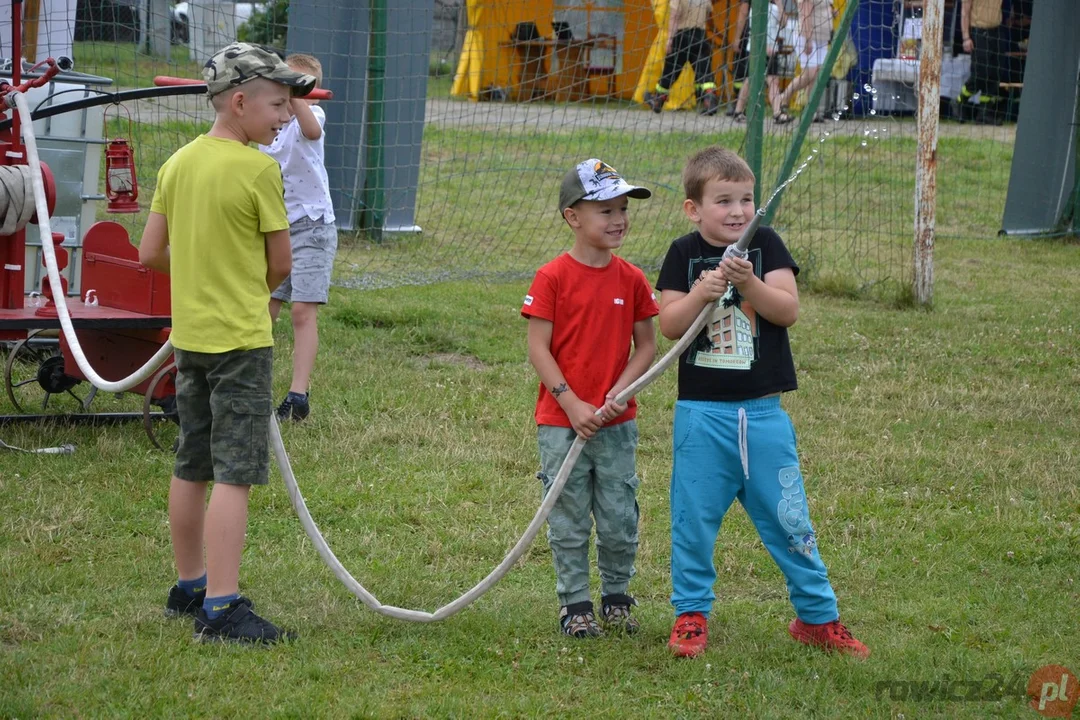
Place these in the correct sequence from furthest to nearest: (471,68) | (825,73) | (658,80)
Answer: (471,68)
(658,80)
(825,73)

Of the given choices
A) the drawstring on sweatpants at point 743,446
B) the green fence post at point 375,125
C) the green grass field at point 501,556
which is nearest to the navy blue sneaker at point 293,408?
the green grass field at point 501,556

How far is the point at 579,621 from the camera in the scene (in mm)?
3738

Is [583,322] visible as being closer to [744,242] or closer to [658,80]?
[744,242]

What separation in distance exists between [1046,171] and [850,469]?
8.14 meters

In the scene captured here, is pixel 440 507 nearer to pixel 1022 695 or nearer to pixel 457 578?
pixel 457 578

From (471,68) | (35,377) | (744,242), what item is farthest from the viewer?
(471,68)

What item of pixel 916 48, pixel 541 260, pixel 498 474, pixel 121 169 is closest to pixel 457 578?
pixel 498 474

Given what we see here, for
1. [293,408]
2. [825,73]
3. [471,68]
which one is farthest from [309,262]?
[471,68]

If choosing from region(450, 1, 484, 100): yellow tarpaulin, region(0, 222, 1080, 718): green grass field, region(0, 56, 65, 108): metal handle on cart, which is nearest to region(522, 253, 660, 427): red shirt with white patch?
region(0, 222, 1080, 718): green grass field

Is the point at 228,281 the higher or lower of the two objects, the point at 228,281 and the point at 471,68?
the lower

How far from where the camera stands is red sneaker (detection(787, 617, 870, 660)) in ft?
11.9

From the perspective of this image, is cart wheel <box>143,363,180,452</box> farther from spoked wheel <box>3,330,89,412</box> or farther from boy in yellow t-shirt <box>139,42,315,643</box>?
boy in yellow t-shirt <box>139,42,315,643</box>

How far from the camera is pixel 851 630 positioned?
3893mm

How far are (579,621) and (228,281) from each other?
143 centimetres
